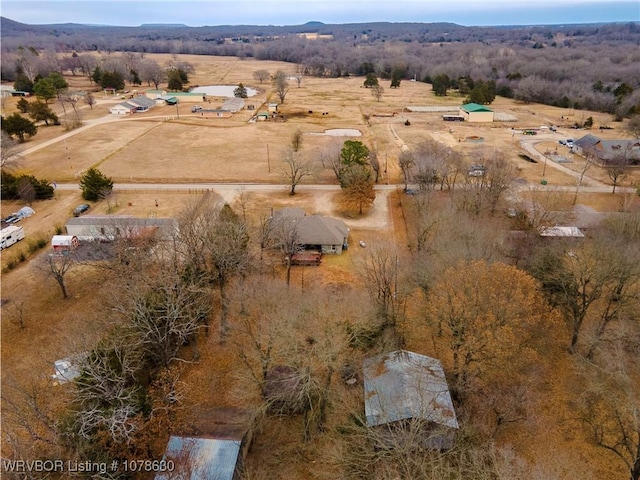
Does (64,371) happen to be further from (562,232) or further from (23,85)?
(23,85)

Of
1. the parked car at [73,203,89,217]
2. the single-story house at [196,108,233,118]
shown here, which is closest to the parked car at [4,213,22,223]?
the parked car at [73,203,89,217]

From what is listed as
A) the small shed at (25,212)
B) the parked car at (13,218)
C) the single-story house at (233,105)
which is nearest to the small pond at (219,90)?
the single-story house at (233,105)

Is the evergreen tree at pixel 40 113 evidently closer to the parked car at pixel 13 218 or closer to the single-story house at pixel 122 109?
the single-story house at pixel 122 109

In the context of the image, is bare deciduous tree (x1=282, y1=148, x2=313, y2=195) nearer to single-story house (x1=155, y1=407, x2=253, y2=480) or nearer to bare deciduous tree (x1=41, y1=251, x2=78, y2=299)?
bare deciduous tree (x1=41, y1=251, x2=78, y2=299)

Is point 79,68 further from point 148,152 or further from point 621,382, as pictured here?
point 621,382

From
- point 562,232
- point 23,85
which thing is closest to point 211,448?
point 562,232
